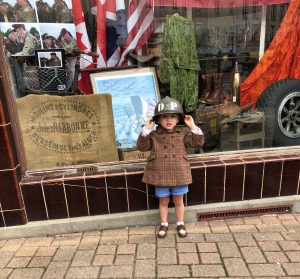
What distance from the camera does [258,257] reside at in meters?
2.55

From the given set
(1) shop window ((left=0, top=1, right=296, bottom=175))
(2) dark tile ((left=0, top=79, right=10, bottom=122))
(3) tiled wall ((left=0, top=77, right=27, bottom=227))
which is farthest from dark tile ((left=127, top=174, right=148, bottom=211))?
(2) dark tile ((left=0, top=79, right=10, bottom=122))

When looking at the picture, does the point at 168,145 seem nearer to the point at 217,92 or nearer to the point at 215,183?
the point at 215,183

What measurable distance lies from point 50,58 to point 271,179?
251cm

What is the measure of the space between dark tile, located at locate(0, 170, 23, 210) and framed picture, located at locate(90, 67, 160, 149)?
1061 mm

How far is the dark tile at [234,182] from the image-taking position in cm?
304

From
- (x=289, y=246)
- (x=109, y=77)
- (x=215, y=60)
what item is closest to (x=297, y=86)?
(x=215, y=60)

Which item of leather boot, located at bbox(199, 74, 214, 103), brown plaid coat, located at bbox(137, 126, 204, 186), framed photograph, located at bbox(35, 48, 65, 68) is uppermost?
framed photograph, located at bbox(35, 48, 65, 68)

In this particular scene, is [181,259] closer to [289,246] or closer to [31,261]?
[289,246]

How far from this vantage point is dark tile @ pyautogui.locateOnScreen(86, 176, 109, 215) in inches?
115

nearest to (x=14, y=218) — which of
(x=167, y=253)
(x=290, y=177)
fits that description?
(x=167, y=253)

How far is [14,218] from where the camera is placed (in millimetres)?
2887

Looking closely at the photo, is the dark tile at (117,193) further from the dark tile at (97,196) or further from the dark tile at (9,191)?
the dark tile at (9,191)

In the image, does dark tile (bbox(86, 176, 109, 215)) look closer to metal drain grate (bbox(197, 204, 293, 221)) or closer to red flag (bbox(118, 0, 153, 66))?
metal drain grate (bbox(197, 204, 293, 221))

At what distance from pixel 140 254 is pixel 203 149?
128 centimetres
